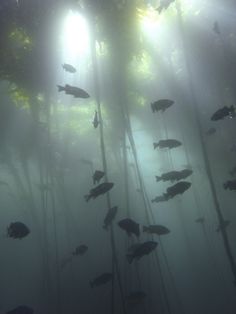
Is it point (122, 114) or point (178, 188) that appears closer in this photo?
point (178, 188)

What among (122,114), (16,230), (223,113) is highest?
(122,114)

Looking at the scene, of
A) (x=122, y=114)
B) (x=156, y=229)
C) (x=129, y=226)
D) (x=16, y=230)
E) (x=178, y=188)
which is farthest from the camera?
(x=122, y=114)

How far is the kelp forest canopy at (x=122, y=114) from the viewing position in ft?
24.7

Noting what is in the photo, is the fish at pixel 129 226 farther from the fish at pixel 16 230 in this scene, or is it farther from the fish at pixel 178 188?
the fish at pixel 16 230

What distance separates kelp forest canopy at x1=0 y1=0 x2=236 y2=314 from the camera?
24.7ft

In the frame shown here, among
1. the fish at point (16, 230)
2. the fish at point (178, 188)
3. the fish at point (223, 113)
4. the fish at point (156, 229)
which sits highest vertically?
the fish at point (223, 113)

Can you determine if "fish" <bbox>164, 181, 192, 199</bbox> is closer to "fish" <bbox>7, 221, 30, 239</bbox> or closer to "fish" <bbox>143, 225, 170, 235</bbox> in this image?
"fish" <bbox>143, 225, 170, 235</bbox>

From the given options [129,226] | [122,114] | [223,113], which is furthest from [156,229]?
[122,114]

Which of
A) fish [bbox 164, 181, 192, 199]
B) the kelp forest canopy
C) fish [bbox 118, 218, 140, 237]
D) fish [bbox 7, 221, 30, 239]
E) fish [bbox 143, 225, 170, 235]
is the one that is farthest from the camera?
the kelp forest canopy

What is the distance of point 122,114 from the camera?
952cm

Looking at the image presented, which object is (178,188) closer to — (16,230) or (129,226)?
(129,226)

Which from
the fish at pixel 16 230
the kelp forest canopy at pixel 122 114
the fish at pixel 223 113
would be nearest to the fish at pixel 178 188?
the kelp forest canopy at pixel 122 114

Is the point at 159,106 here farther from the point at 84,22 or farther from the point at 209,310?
the point at 209,310

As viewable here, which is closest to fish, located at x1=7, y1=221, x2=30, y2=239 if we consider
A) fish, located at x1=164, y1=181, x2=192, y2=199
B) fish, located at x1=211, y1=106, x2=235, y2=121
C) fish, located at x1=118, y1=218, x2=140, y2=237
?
fish, located at x1=118, y1=218, x2=140, y2=237
